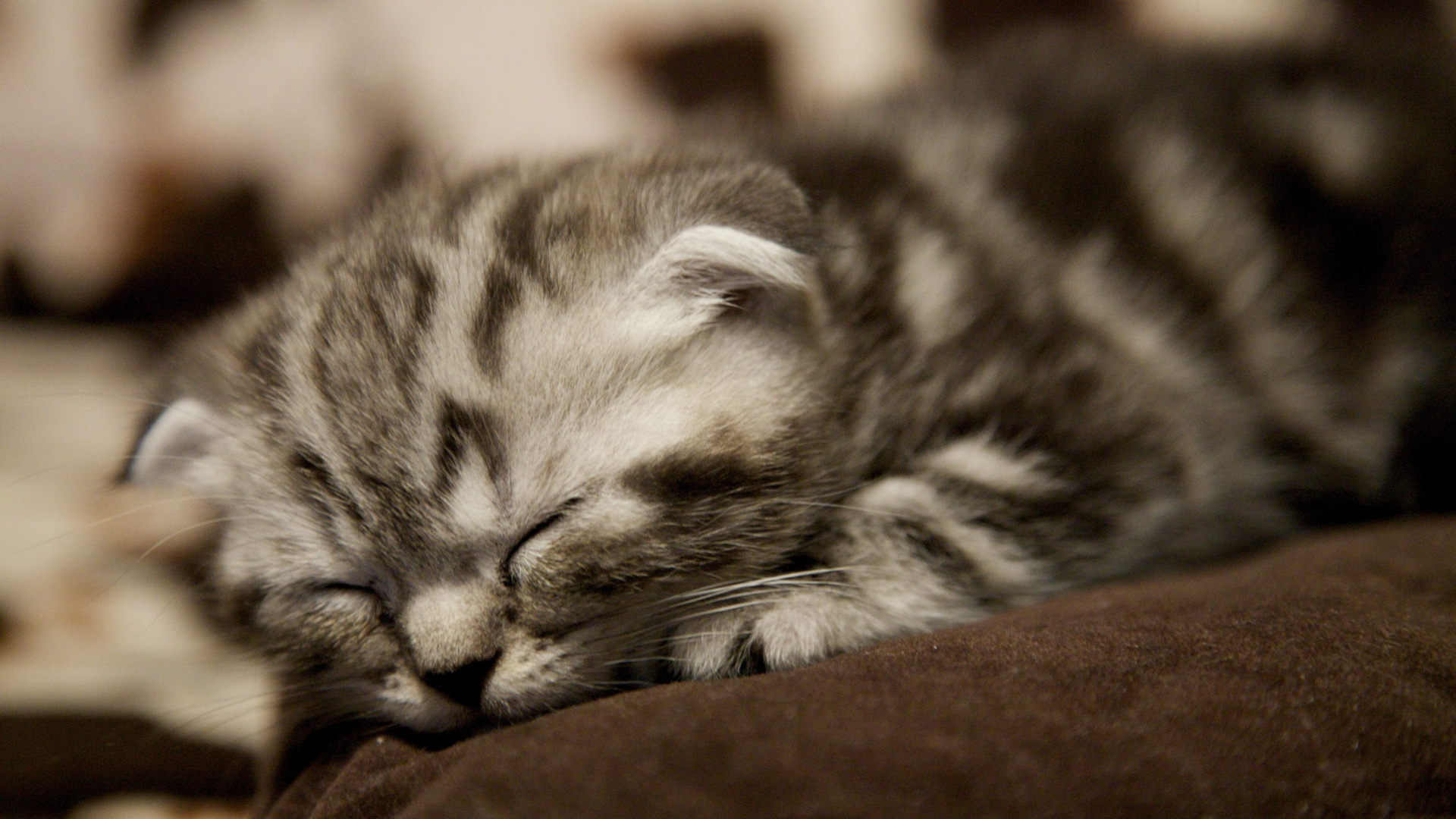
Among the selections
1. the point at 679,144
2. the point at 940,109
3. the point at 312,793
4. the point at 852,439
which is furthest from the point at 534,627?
the point at 940,109

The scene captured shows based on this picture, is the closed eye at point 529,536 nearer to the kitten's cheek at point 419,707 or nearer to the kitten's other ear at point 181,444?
the kitten's cheek at point 419,707

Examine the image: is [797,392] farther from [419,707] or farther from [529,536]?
[419,707]

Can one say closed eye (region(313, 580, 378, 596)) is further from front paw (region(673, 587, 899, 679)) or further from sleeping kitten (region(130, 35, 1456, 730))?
front paw (region(673, 587, 899, 679))

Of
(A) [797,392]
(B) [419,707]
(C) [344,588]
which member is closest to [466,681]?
(B) [419,707]

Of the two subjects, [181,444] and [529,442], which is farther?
[181,444]

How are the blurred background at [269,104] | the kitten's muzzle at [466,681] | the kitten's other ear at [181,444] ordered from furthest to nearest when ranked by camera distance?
the blurred background at [269,104], the kitten's other ear at [181,444], the kitten's muzzle at [466,681]

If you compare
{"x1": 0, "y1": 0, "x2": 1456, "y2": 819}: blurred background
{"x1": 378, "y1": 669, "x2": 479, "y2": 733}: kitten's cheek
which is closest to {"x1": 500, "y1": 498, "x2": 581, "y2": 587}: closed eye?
{"x1": 378, "y1": 669, "x2": 479, "y2": 733}: kitten's cheek

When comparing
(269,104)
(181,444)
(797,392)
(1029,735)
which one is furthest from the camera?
(269,104)

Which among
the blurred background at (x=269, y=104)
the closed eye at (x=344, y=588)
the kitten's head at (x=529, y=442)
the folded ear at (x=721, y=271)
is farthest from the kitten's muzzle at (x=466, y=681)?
the blurred background at (x=269, y=104)
